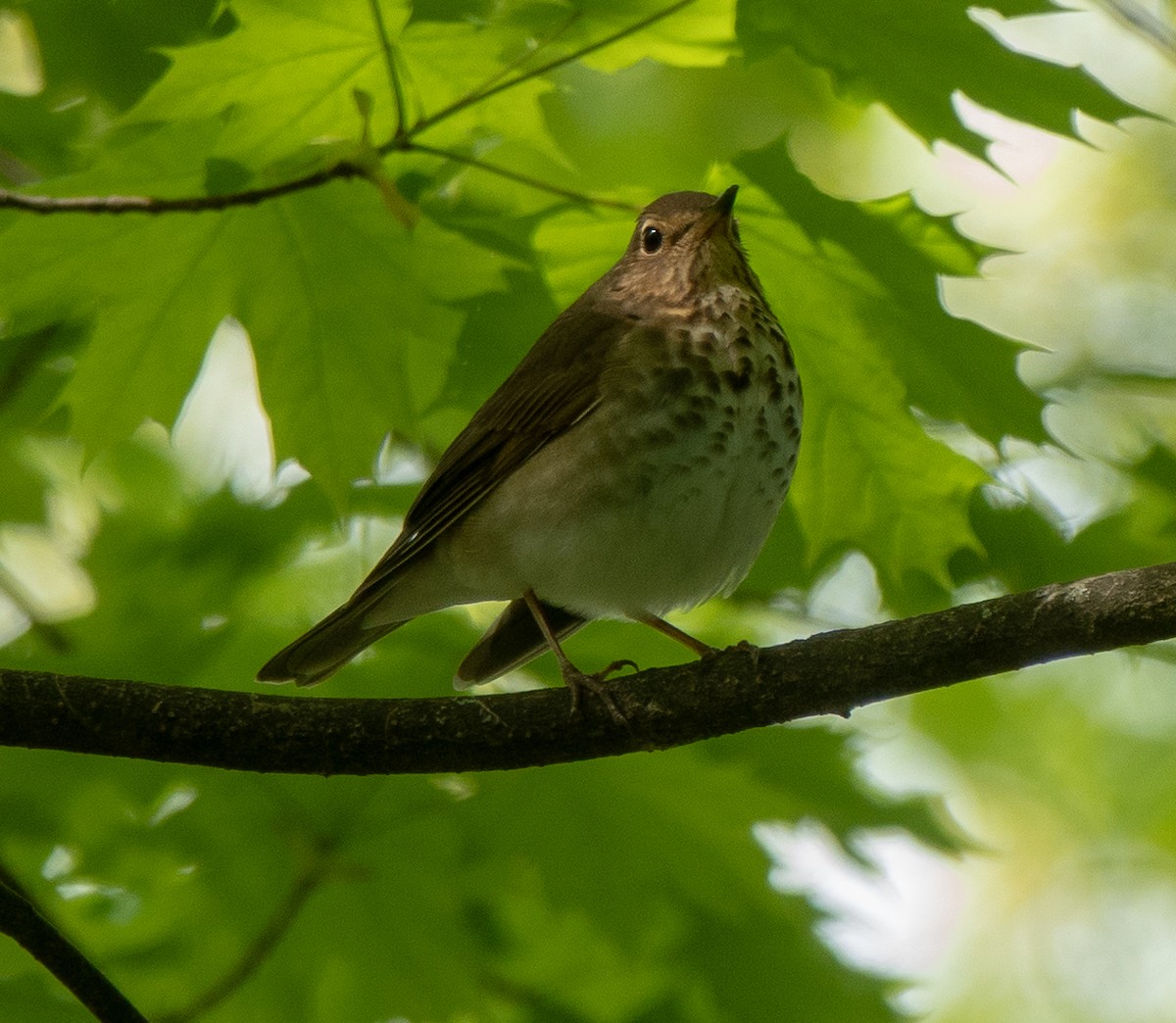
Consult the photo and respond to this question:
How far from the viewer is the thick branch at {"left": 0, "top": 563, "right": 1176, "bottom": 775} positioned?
8.71 feet

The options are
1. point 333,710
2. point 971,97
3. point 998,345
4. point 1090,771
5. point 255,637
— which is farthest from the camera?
point 1090,771

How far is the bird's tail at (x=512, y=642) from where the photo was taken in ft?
13.1

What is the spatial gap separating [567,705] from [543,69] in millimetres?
1464

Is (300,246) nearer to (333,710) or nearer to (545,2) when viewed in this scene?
(545,2)

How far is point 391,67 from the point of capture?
3.26 meters

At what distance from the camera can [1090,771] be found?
816cm

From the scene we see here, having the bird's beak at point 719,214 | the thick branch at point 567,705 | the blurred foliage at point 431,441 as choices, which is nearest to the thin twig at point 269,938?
the blurred foliage at point 431,441

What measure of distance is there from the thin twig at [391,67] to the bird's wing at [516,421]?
75cm

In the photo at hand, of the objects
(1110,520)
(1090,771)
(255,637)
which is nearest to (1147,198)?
(1090,771)

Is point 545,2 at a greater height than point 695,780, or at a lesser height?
greater

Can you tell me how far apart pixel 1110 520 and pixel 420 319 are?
6.31 feet

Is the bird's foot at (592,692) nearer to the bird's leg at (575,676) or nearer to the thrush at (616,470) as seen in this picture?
the bird's leg at (575,676)

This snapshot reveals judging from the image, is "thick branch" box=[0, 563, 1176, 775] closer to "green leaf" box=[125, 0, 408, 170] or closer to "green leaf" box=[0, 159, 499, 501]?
"green leaf" box=[0, 159, 499, 501]

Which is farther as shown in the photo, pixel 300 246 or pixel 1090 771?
pixel 1090 771
